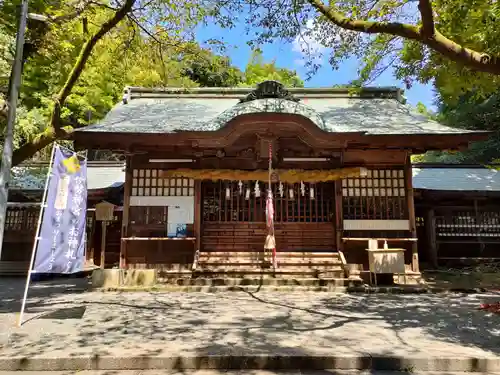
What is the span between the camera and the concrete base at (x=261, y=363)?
14.6 feet

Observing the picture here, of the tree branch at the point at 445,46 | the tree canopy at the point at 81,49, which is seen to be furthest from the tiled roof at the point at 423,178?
the tree branch at the point at 445,46

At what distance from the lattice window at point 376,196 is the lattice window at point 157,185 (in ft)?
16.7

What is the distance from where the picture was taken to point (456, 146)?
11398mm

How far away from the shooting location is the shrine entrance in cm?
1171

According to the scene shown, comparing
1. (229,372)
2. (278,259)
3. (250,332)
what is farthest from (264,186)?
(229,372)

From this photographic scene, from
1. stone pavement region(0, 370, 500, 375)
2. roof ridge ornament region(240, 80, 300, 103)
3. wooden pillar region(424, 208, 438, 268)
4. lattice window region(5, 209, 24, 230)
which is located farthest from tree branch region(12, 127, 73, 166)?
wooden pillar region(424, 208, 438, 268)

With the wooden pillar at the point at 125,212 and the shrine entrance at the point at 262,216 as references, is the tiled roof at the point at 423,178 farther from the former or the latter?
the shrine entrance at the point at 262,216

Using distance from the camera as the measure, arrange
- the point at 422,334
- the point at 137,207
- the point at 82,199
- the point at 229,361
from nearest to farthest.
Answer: the point at 229,361 < the point at 422,334 < the point at 82,199 < the point at 137,207

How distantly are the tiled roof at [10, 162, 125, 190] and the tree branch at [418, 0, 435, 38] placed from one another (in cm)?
1183

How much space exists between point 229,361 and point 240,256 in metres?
6.84

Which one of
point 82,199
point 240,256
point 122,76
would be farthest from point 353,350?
point 122,76

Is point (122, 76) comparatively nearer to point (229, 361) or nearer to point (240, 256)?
point (240, 256)

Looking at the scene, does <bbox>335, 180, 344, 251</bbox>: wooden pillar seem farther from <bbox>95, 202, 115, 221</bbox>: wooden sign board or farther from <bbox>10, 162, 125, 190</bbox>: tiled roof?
<bbox>10, 162, 125, 190</bbox>: tiled roof

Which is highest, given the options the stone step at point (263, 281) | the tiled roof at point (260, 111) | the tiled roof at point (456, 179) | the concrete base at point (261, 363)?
the tiled roof at point (260, 111)
